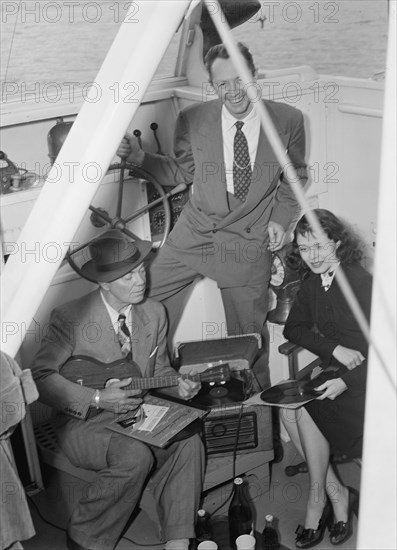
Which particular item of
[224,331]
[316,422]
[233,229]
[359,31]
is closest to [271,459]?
[316,422]

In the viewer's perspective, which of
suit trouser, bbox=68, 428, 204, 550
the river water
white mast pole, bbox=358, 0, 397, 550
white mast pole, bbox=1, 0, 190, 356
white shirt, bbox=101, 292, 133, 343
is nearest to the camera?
white mast pole, bbox=358, 0, 397, 550

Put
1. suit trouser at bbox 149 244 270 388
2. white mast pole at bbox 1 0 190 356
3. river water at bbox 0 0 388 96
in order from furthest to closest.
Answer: river water at bbox 0 0 388 96 → suit trouser at bbox 149 244 270 388 → white mast pole at bbox 1 0 190 356

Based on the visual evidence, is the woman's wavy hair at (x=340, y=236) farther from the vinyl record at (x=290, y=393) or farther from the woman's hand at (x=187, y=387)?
the woman's hand at (x=187, y=387)

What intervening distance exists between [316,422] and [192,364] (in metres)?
0.54

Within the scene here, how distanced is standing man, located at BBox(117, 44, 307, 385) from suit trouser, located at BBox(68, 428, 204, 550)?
675 millimetres

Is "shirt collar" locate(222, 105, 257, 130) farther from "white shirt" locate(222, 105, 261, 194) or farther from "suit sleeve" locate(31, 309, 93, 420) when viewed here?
"suit sleeve" locate(31, 309, 93, 420)

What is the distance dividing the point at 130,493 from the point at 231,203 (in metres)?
1.23

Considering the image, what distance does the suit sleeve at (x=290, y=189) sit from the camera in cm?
321

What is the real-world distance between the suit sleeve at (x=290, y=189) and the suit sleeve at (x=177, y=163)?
15.4 inches

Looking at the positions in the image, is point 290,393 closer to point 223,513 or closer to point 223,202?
point 223,513

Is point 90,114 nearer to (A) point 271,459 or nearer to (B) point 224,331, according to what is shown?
(A) point 271,459

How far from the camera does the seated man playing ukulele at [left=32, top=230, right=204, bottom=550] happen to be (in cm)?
268

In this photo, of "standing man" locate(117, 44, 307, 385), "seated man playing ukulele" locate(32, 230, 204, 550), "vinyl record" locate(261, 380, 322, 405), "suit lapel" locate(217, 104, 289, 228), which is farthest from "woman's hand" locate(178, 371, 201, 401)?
"suit lapel" locate(217, 104, 289, 228)

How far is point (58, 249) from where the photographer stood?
34.5 inches
